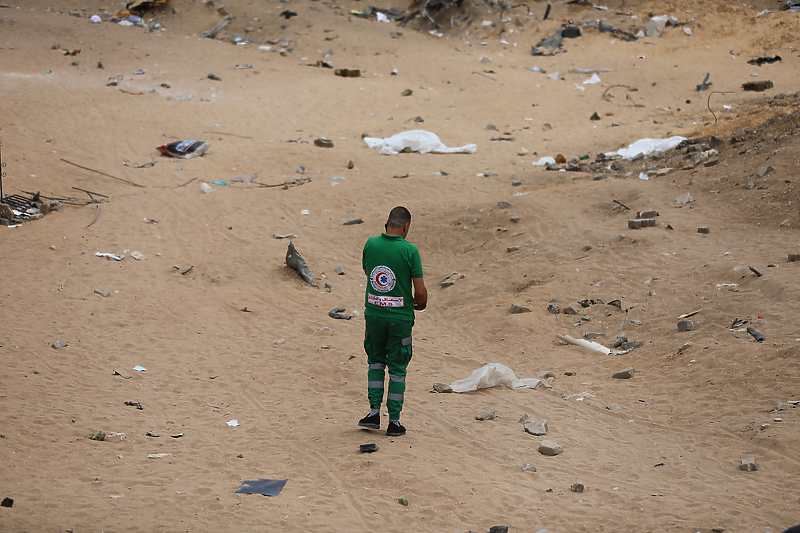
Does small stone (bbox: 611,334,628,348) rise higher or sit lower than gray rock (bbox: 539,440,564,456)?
lower

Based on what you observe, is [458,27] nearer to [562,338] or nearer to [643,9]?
[643,9]

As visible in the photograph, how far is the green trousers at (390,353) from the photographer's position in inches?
152

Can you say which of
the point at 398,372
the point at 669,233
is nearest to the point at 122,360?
the point at 398,372

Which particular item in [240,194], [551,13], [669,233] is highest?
[551,13]

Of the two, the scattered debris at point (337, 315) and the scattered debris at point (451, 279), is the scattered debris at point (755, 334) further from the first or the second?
the scattered debris at point (337, 315)

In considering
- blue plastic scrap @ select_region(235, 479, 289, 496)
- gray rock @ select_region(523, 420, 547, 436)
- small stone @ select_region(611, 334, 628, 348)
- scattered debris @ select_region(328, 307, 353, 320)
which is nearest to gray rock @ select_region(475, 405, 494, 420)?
gray rock @ select_region(523, 420, 547, 436)

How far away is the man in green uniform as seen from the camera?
3.81 meters

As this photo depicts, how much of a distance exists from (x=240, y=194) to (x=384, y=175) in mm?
2387

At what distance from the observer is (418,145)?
11.5m

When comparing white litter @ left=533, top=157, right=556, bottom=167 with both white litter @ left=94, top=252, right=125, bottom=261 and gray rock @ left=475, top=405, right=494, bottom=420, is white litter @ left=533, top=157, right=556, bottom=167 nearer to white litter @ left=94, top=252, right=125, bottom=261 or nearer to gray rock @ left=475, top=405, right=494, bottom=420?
white litter @ left=94, top=252, right=125, bottom=261

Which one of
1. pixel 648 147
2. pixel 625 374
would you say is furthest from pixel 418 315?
pixel 648 147

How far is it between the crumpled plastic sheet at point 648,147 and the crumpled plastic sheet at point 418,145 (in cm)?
262

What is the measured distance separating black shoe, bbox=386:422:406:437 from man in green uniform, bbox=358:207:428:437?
0.82 feet

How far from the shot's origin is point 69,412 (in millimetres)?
4379
